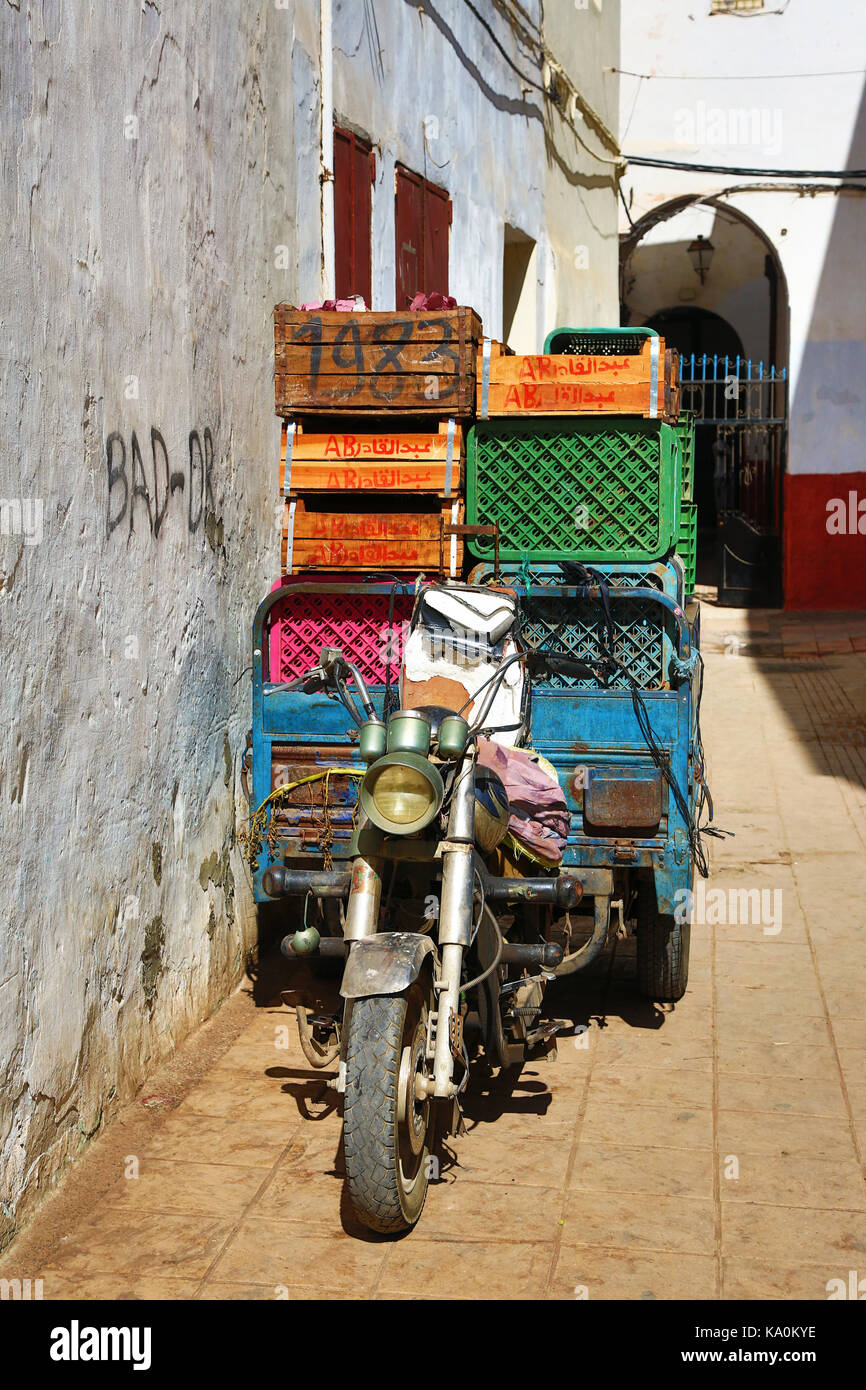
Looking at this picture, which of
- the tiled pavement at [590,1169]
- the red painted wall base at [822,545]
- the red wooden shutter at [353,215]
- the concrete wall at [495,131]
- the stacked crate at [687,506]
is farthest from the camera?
the red painted wall base at [822,545]

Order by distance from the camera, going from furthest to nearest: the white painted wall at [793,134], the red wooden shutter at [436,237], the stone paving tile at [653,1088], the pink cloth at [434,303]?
the white painted wall at [793,134], the red wooden shutter at [436,237], the pink cloth at [434,303], the stone paving tile at [653,1088]

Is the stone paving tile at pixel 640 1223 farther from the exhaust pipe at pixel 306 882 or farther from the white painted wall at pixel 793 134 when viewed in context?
the white painted wall at pixel 793 134

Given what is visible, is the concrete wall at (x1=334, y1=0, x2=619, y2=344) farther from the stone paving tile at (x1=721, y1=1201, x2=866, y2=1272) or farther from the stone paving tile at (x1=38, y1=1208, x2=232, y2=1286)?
the stone paving tile at (x1=721, y1=1201, x2=866, y2=1272)

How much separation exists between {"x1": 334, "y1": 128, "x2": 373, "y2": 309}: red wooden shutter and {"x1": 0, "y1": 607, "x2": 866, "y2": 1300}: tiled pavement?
3862 millimetres

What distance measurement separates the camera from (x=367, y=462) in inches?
212

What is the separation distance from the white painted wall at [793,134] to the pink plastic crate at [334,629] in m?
13.4

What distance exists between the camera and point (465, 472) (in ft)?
18.2

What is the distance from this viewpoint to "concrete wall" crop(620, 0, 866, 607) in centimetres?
1719

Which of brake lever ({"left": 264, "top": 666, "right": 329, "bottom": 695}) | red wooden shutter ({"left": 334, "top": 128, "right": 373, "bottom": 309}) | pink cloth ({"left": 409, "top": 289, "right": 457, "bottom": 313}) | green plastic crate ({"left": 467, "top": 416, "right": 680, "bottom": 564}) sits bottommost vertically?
brake lever ({"left": 264, "top": 666, "right": 329, "bottom": 695})

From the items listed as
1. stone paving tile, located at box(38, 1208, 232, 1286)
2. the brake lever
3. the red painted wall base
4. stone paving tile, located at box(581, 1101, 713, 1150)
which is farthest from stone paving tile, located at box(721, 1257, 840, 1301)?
the red painted wall base

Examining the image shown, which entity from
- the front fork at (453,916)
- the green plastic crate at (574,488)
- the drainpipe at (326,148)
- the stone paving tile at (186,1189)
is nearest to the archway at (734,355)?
the drainpipe at (326,148)

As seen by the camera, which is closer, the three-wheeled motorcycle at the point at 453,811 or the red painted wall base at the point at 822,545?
the three-wheeled motorcycle at the point at 453,811

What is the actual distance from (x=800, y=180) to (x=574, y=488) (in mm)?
13781

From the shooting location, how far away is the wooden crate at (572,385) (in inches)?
209
